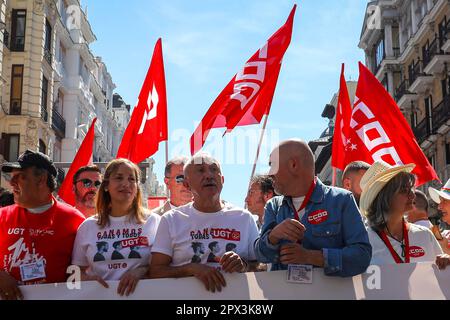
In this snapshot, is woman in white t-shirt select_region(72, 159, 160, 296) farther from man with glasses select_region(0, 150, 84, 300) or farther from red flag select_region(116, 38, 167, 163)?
red flag select_region(116, 38, 167, 163)

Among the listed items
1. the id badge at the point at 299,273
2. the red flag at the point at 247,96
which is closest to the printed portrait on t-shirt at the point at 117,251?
the id badge at the point at 299,273

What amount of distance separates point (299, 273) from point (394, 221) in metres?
0.91

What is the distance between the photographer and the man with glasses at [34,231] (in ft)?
14.0

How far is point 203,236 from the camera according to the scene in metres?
4.17

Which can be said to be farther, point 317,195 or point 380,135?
point 380,135

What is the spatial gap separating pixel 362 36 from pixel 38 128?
81.0ft

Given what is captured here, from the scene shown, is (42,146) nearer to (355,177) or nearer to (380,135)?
(380,135)

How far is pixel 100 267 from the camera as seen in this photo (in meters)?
4.26

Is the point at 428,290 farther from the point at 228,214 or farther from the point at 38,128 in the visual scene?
the point at 38,128

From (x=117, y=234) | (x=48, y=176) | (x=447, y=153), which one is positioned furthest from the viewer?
(x=447, y=153)

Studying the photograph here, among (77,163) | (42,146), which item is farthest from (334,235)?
(42,146)

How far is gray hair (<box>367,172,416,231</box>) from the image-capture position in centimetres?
430

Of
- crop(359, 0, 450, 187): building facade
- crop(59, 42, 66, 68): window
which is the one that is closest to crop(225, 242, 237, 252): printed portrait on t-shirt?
crop(359, 0, 450, 187): building facade

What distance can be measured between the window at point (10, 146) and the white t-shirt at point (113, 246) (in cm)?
2358
